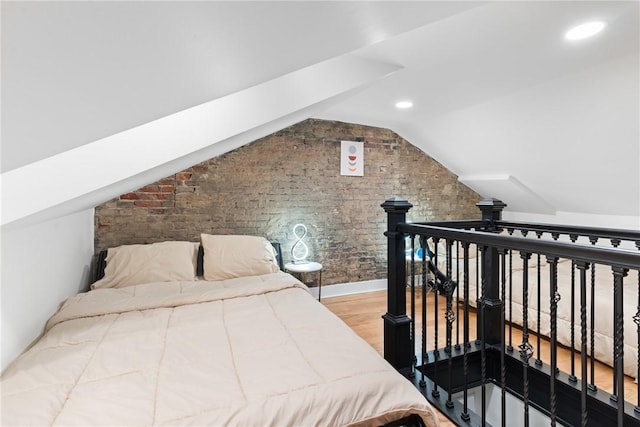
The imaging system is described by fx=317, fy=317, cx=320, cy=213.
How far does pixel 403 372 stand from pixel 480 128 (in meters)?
2.87

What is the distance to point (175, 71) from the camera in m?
0.64

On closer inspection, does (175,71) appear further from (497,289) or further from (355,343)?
(497,289)

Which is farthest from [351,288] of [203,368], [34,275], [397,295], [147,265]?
[34,275]

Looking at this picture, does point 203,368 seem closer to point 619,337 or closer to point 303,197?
point 619,337

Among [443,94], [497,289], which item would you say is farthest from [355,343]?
[443,94]

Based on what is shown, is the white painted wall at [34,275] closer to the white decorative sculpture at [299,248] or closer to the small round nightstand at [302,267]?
the small round nightstand at [302,267]

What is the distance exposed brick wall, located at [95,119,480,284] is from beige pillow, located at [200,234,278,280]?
43 centimetres

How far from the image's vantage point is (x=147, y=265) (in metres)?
2.78


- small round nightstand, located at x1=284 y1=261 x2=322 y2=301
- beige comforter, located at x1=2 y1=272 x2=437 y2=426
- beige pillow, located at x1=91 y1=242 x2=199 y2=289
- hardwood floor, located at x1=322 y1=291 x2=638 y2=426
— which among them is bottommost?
hardwood floor, located at x1=322 y1=291 x2=638 y2=426

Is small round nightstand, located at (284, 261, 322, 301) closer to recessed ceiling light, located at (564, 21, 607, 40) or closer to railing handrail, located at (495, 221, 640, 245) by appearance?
railing handrail, located at (495, 221, 640, 245)

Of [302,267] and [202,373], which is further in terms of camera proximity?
[302,267]

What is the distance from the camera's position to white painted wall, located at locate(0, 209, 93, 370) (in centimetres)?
159

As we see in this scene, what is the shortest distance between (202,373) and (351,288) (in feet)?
9.81

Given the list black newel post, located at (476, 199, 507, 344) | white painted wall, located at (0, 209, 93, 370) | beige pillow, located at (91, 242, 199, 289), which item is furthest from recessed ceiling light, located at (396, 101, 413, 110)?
white painted wall, located at (0, 209, 93, 370)
